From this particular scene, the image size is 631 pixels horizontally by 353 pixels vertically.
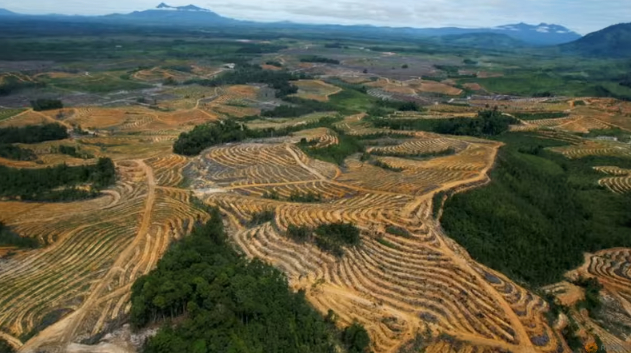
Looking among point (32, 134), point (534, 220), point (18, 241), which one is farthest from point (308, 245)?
point (32, 134)

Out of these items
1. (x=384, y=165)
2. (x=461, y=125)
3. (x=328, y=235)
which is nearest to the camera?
(x=328, y=235)

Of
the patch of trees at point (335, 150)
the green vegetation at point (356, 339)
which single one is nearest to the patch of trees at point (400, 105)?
the patch of trees at point (335, 150)

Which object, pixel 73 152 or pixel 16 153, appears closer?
pixel 16 153

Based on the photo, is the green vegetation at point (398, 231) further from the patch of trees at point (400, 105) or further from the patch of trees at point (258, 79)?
the patch of trees at point (258, 79)

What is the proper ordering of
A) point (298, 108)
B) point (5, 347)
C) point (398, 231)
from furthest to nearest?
point (298, 108) → point (398, 231) → point (5, 347)

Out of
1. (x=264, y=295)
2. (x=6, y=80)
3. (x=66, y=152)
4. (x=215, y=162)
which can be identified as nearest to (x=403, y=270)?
(x=264, y=295)

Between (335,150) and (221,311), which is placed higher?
(221,311)

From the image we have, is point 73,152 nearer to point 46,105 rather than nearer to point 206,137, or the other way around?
point 206,137
